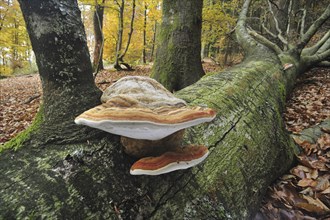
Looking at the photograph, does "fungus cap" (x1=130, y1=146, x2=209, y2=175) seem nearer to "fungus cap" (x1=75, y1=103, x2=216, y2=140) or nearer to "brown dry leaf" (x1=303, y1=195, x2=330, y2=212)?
"fungus cap" (x1=75, y1=103, x2=216, y2=140)

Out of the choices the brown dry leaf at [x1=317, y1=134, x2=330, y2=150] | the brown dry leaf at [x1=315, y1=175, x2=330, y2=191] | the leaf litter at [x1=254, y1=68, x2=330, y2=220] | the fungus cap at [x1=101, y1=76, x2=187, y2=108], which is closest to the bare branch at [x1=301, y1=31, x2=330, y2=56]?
the leaf litter at [x1=254, y1=68, x2=330, y2=220]

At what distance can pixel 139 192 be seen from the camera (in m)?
1.29

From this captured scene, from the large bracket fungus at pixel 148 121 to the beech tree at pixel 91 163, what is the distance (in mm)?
213

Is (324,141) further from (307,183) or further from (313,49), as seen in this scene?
(313,49)

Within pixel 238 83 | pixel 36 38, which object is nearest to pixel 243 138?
pixel 238 83

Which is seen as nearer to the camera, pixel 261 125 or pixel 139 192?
pixel 139 192

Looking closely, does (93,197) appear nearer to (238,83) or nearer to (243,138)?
(243,138)

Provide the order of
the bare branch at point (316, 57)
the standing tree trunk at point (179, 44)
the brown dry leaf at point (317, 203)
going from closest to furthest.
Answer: the brown dry leaf at point (317, 203), the standing tree trunk at point (179, 44), the bare branch at point (316, 57)

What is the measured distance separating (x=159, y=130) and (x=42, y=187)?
2.21 feet

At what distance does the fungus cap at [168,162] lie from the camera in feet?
3.50

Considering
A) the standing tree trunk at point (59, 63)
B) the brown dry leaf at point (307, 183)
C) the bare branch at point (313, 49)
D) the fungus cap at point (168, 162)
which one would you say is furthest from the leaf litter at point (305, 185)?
the bare branch at point (313, 49)

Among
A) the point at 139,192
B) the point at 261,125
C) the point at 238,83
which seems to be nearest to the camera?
the point at 139,192

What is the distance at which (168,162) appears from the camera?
3.61 feet

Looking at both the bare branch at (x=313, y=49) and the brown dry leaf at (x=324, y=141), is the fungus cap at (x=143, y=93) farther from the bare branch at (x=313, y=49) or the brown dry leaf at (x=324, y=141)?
the bare branch at (x=313, y=49)
